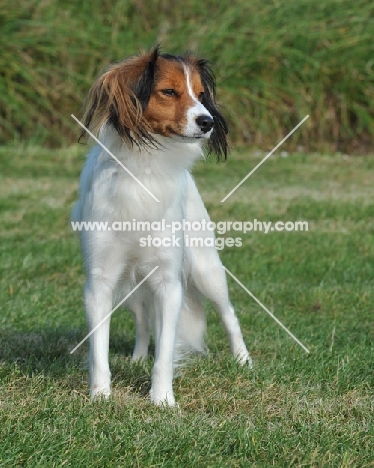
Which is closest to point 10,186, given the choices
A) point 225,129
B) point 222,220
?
point 222,220

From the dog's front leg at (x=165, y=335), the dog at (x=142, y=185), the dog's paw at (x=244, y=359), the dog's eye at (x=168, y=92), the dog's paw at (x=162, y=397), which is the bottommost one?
the dog's paw at (x=244, y=359)

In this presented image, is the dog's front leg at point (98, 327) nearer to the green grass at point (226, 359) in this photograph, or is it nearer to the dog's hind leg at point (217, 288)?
the green grass at point (226, 359)

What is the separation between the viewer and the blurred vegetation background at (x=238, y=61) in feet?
36.7

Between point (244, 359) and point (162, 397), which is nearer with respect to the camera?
point (162, 397)

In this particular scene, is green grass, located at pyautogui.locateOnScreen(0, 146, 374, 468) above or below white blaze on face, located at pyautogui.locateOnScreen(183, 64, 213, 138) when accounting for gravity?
below

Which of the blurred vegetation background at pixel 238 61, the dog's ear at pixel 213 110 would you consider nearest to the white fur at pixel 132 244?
the dog's ear at pixel 213 110

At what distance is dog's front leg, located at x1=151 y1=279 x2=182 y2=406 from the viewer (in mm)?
3756

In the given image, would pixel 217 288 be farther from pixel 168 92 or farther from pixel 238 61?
pixel 238 61

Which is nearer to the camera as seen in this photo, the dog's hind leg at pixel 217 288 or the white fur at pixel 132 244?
the white fur at pixel 132 244

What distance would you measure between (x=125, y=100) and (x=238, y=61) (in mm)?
8127

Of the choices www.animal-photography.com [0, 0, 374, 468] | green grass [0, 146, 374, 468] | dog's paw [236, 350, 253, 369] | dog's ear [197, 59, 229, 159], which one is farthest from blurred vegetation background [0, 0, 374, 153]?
dog's ear [197, 59, 229, 159]

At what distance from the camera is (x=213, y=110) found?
13.2ft

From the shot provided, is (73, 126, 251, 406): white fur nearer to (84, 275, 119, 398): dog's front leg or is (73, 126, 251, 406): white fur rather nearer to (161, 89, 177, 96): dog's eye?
(84, 275, 119, 398): dog's front leg

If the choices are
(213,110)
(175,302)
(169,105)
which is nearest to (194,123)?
(169,105)
